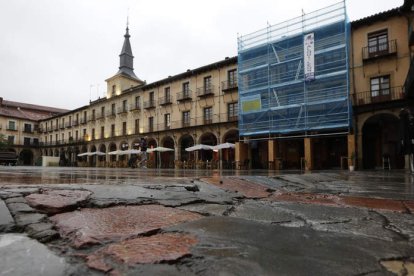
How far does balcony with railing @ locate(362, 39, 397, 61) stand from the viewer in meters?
16.0

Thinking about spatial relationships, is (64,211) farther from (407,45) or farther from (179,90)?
(179,90)

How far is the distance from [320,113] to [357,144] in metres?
2.77

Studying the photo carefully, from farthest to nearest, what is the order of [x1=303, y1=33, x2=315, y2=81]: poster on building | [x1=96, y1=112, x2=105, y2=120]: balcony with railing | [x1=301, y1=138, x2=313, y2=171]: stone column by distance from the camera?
1. [x1=96, y1=112, x2=105, y2=120]: balcony with railing
2. [x1=303, y1=33, x2=315, y2=81]: poster on building
3. [x1=301, y1=138, x2=313, y2=171]: stone column

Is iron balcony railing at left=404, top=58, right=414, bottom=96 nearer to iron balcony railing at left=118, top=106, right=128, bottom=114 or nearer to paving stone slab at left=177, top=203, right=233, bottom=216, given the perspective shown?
paving stone slab at left=177, top=203, right=233, bottom=216

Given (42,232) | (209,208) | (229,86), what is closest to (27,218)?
(42,232)

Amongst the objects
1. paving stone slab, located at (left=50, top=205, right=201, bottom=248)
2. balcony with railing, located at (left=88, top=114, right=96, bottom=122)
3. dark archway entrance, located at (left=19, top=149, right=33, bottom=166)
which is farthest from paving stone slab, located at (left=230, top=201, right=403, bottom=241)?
dark archway entrance, located at (left=19, top=149, right=33, bottom=166)

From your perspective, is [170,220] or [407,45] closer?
[170,220]

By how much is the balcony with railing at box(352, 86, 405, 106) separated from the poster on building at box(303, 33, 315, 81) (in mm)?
2860

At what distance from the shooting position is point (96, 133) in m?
37.3

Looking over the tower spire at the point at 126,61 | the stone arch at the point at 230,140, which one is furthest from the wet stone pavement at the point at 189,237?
the tower spire at the point at 126,61

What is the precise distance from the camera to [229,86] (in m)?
23.0

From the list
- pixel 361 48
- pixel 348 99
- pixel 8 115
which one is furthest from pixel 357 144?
pixel 8 115

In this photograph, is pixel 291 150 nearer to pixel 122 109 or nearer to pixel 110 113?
pixel 122 109

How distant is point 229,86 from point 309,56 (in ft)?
22.9
